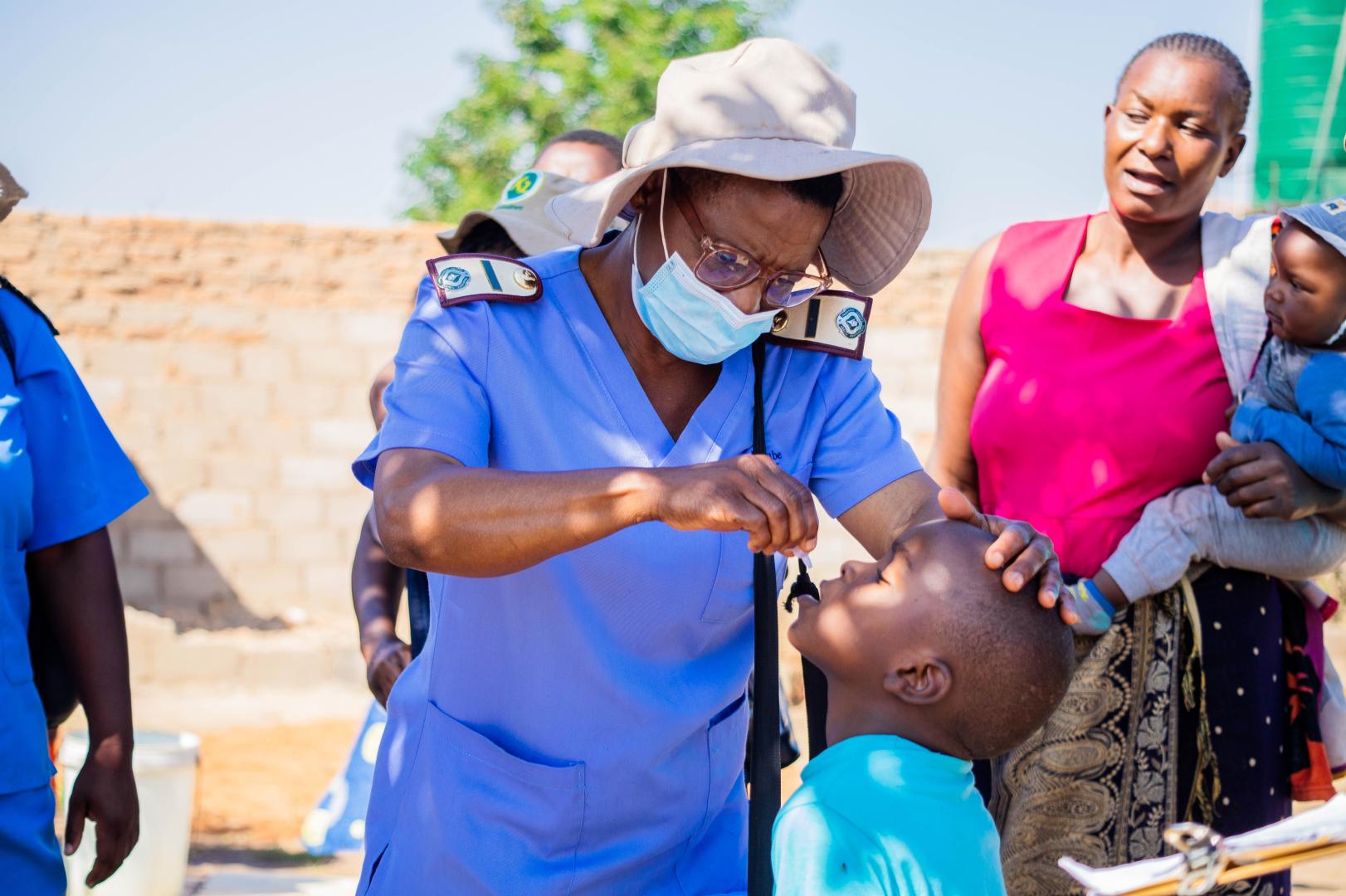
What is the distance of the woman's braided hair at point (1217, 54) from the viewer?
3.13 metres

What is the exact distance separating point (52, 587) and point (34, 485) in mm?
227

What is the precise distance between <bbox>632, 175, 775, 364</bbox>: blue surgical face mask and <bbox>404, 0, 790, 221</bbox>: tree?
16722 millimetres

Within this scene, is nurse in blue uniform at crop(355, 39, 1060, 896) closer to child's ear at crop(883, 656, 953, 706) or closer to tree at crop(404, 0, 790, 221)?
child's ear at crop(883, 656, 953, 706)

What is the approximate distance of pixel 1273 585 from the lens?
3.11m

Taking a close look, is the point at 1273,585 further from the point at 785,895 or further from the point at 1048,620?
the point at 785,895

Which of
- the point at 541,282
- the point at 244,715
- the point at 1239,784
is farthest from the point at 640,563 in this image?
the point at 244,715

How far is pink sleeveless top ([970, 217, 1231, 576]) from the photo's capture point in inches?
121

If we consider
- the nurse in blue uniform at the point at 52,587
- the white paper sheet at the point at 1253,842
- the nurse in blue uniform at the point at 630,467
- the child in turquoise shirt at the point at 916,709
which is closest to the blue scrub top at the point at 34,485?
the nurse in blue uniform at the point at 52,587

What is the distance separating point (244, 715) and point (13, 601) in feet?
23.8

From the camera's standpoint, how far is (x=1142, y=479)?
309 centimetres

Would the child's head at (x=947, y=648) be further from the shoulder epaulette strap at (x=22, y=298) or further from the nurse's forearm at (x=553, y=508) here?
the shoulder epaulette strap at (x=22, y=298)

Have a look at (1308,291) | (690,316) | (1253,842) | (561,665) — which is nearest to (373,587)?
(561,665)

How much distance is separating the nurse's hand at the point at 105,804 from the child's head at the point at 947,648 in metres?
1.53

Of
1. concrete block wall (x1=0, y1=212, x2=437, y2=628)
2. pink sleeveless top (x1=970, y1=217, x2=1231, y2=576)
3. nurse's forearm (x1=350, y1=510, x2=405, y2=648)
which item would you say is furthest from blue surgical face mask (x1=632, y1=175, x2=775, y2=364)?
concrete block wall (x1=0, y1=212, x2=437, y2=628)
